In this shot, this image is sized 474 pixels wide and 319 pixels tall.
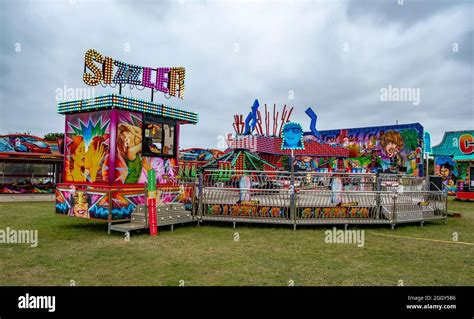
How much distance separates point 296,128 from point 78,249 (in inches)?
410

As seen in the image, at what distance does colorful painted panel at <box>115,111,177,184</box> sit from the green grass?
1845 mm

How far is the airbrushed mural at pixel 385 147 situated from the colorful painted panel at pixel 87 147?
31632 mm

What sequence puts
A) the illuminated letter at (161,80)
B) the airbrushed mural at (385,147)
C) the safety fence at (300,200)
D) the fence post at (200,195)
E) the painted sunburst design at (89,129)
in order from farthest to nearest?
1. the airbrushed mural at (385,147)
2. the illuminated letter at (161,80)
3. the fence post at (200,195)
4. the safety fence at (300,200)
5. the painted sunburst design at (89,129)

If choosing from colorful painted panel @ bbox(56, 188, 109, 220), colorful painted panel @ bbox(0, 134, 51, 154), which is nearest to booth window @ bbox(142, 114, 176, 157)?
colorful painted panel @ bbox(56, 188, 109, 220)

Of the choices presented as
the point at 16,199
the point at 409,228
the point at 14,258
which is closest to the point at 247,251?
the point at 14,258

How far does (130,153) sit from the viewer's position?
1058 centimetres

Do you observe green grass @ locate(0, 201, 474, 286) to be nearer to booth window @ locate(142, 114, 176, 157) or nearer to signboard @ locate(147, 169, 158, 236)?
signboard @ locate(147, 169, 158, 236)

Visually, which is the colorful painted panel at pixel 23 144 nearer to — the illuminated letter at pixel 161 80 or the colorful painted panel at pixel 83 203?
the colorful painted panel at pixel 83 203

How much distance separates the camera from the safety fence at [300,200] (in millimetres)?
11398

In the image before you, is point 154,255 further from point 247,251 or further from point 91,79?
point 91,79

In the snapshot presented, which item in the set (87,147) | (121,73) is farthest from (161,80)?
(87,147)

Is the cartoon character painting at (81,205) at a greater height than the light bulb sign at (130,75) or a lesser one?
lesser

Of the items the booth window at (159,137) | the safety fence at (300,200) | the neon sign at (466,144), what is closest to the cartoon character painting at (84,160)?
the booth window at (159,137)

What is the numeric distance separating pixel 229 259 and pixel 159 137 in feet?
A: 19.2
